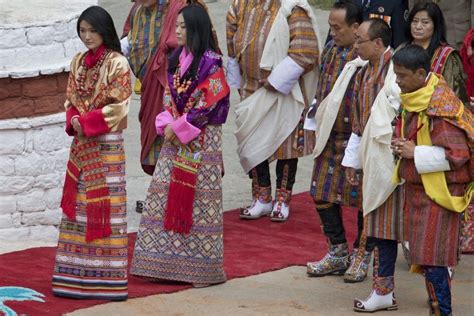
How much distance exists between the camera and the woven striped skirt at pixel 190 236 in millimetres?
7715

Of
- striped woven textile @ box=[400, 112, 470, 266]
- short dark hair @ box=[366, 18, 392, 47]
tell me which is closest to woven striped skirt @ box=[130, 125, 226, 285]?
short dark hair @ box=[366, 18, 392, 47]

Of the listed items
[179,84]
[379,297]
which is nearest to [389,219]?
[379,297]

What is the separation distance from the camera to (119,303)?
7.33m

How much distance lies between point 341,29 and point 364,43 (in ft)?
1.70

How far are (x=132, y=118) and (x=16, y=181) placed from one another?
12.2ft

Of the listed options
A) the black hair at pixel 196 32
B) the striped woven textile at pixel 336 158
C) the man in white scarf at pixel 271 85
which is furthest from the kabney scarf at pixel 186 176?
the man in white scarf at pixel 271 85

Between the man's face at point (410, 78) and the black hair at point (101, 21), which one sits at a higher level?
the black hair at point (101, 21)

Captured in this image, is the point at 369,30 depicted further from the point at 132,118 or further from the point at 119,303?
the point at 132,118

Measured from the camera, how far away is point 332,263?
8.02 metres

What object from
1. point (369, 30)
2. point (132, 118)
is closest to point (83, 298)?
point (369, 30)

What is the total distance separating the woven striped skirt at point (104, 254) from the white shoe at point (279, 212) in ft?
6.96

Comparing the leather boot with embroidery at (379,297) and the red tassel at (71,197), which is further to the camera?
the red tassel at (71,197)

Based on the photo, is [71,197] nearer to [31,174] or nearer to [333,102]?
[31,174]

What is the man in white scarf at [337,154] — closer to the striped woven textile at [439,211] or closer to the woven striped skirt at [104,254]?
the striped woven textile at [439,211]
